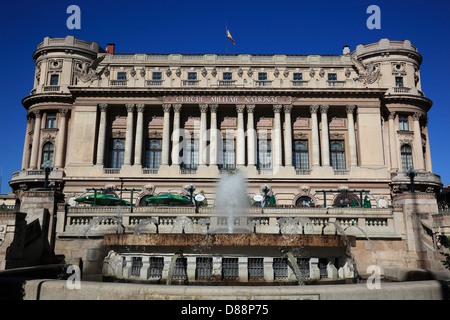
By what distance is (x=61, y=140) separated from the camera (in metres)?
44.2

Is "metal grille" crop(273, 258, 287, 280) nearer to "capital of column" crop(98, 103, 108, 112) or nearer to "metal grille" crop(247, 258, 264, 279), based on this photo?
"metal grille" crop(247, 258, 264, 279)

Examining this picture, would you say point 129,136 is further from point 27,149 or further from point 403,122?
point 403,122

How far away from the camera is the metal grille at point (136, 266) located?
594 inches

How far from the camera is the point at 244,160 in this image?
41.1m

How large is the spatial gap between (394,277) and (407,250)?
3509 millimetres

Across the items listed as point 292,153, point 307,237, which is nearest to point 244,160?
point 292,153

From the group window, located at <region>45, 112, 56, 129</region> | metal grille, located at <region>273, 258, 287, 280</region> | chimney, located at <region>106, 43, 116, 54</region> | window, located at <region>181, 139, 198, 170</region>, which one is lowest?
metal grille, located at <region>273, 258, 287, 280</region>

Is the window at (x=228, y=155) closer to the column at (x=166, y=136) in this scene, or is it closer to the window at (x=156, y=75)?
the column at (x=166, y=136)

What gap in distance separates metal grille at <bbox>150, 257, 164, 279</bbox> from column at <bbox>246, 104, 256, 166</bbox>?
2631 cm

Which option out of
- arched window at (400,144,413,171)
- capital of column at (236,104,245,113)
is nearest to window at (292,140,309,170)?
capital of column at (236,104,245,113)

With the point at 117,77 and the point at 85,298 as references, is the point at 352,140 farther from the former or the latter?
the point at 85,298

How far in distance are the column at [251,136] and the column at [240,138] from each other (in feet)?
1.96

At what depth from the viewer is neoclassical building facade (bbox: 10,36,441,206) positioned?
3984 cm

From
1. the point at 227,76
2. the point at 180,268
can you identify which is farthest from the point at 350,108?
the point at 180,268
